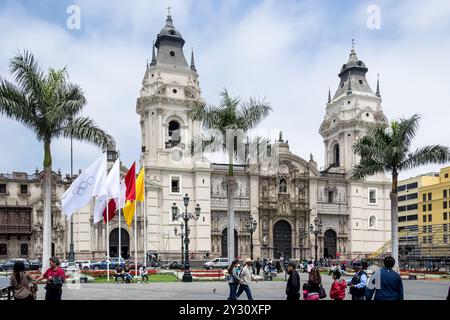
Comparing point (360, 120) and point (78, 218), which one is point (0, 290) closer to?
point (78, 218)

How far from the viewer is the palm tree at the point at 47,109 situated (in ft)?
70.8

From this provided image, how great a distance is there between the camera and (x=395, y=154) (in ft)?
95.5

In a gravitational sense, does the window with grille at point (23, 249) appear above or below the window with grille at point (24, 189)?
below

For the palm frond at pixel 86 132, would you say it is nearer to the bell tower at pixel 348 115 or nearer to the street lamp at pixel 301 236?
the street lamp at pixel 301 236

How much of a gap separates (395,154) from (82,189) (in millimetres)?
15931

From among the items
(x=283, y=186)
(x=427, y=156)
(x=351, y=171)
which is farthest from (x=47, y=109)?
(x=351, y=171)

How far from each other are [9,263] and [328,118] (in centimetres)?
4153

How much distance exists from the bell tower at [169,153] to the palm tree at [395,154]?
93.5 feet

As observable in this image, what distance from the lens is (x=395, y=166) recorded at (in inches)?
1173

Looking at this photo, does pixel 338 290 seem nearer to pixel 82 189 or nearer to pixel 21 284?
pixel 21 284

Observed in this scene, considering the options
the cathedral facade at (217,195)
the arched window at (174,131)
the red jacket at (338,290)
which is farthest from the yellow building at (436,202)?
the red jacket at (338,290)

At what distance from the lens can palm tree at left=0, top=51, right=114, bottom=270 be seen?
70.8 ft

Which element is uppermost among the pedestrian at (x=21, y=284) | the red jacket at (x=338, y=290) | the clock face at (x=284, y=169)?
the clock face at (x=284, y=169)
